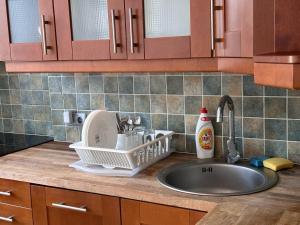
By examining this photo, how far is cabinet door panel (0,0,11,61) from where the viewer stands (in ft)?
7.14

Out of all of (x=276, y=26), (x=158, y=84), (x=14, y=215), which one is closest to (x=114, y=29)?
(x=158, y=84)

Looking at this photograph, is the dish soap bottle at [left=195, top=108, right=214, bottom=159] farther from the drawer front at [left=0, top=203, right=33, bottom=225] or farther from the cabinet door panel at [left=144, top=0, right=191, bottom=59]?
the drawer front at [left=0, top=203, right=33, bottom=225]

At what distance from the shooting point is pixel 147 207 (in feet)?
5.30

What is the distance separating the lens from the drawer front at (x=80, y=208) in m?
1.70

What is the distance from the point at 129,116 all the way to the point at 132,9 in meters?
0.66

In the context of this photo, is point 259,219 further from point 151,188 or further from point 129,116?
point 129,116

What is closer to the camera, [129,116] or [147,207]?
[147,207]

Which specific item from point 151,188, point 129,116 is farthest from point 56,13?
point 151,188

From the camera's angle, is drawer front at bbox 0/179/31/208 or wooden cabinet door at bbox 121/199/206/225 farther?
drawer front at bbox 0/179/31/208

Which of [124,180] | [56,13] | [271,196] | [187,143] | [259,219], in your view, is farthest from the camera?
[187,143]

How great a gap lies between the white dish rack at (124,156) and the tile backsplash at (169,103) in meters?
0.19

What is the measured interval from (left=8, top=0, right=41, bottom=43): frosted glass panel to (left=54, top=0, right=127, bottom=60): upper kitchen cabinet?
0.52 feet

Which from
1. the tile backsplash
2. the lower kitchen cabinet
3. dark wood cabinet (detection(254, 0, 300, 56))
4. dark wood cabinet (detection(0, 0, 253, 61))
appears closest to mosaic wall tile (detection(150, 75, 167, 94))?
the tile backsplash

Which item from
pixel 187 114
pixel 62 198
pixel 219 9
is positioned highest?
pixel 219 9
